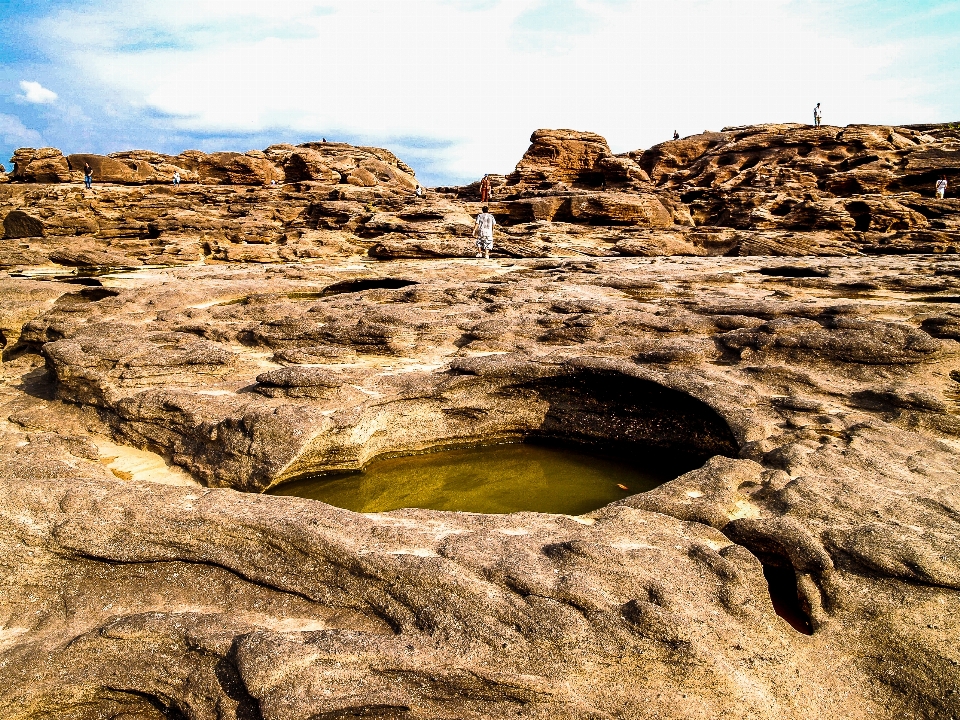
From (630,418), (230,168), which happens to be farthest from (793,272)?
(230,168)

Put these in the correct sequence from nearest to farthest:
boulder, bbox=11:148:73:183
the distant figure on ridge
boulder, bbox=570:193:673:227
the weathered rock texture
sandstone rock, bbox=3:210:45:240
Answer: the weathered rock texture
sandstone rock, bbox=3:210:45:240
boulder, bbox=570:193:673:227
the distant figure on ridge
boulder, bbox=11:148:73:183

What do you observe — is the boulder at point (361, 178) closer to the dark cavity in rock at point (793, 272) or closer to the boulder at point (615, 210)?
the boulder at point (615, 210)

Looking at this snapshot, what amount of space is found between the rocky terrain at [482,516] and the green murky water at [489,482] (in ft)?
1.11

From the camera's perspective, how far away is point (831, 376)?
23.3ft

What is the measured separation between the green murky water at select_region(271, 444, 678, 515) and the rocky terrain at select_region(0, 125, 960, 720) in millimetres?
338

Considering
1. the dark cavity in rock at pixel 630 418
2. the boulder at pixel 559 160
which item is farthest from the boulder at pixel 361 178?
the dark cavity in rock at pixel 630 418

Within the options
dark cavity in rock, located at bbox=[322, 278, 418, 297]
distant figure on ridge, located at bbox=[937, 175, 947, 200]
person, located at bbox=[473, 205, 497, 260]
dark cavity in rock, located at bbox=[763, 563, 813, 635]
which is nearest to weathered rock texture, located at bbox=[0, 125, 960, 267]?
person, located at bbox=[473, 205, 497, 260]

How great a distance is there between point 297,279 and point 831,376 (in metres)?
11.5

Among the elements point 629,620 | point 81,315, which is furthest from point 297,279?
point 629,620

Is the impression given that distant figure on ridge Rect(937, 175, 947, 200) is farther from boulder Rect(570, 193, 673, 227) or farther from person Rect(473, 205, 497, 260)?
person Rect(473, 205, 497, 260)

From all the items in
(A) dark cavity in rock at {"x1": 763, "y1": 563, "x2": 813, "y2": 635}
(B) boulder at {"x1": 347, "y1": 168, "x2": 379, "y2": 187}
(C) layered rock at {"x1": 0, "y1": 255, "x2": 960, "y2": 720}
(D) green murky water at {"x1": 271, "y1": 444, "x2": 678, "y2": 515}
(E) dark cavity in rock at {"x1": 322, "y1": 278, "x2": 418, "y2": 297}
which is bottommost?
(D) green murky water at {"x1": 271, "y1": 444, "x2": 678, "y2": 515}

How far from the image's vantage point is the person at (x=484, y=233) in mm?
18000

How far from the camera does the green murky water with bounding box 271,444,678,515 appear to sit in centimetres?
636

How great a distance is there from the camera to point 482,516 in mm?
4773
